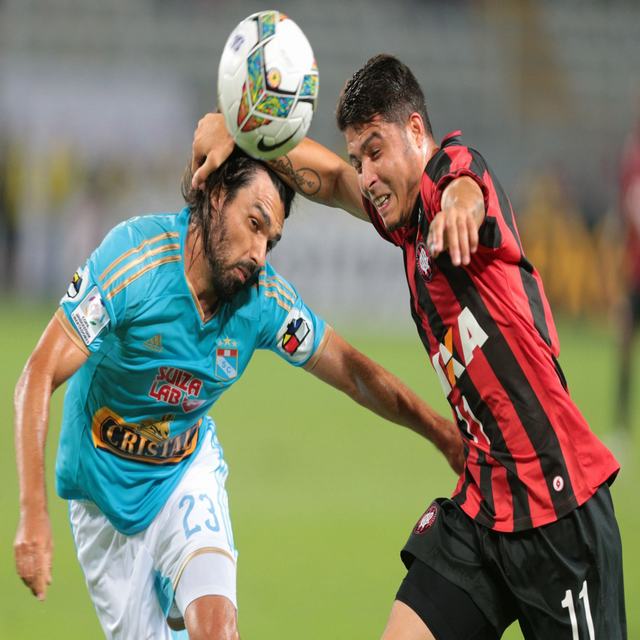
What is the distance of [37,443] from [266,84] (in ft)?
4.69

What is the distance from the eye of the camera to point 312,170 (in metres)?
4.81

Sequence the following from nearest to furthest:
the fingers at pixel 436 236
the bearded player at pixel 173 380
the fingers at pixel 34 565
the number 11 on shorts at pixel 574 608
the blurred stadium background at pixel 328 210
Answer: the fingers at pixel 436 236 < the fingers at pixel 34 565 < the number 11 on shorts at pixel 574 608 < the bearded player at pixel 173 380 < the blurred stadium background at pixel 328 210

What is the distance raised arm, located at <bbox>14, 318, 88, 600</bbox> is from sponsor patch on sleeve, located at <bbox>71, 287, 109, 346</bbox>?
2.1 inches

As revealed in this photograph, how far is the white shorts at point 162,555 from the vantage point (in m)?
4.33

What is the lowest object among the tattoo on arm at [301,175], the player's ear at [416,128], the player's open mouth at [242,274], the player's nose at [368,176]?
the player's open mouth at [242,274]

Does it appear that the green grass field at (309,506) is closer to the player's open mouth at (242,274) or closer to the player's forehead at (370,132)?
the player's open mouth at (242,274)

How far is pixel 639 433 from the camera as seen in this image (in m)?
11.4

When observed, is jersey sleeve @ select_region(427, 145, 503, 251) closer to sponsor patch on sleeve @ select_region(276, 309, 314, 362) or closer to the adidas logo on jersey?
sponsor patch on sleeve @ select_region(276, 309, 314, 362)

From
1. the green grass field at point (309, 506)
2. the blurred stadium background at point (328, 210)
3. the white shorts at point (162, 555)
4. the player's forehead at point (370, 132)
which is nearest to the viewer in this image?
the player's forehead at point (370, 132)

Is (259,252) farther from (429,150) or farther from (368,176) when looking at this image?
(429,150)

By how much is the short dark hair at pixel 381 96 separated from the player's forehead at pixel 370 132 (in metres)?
0.01

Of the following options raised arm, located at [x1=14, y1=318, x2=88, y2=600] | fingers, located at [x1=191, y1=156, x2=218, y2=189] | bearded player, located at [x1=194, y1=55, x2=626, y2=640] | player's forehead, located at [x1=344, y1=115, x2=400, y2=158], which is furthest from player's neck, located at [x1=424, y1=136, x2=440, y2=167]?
raised arm, located at [x1=14, y1=318, x2=88, y2=600]

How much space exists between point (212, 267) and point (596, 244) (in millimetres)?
15908

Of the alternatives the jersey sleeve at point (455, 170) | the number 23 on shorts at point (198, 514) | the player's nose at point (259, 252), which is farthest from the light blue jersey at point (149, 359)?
the jersey sleeve at point (455, 170)
